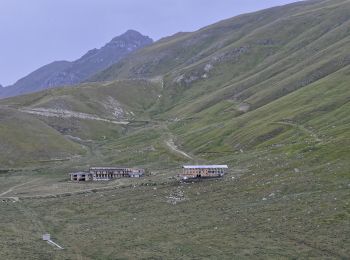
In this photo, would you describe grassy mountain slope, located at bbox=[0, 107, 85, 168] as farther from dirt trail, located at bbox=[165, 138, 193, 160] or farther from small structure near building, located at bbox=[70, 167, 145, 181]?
small structure near building, located at bbox=[70, 167, 145, 181]

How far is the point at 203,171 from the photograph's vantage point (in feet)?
410

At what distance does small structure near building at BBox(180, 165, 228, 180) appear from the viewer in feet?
402

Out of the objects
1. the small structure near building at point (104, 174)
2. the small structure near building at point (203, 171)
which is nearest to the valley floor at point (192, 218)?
the small structure near building at point (203, 171)

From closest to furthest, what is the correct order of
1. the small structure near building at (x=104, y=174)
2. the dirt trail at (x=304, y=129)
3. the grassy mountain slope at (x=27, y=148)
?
the dirt trail at (x=304, y=129), the small structure near building at (x=104, y=174), the grassy mountain slope at (x=27, y=148)

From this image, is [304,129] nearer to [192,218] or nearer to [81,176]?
[81,176]

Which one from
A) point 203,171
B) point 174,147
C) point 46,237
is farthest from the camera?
point 174,147

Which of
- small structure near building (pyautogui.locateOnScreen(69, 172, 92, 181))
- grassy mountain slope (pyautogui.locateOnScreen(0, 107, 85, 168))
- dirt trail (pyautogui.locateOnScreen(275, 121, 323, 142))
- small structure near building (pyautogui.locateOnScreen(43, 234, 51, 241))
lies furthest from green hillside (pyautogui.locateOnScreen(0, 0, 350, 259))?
small structure near building (pyautogui.locateOnScreen(69, 172, 92, 181))

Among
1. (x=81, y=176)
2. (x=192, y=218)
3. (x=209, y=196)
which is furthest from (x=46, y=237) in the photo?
(x=81, y=176)

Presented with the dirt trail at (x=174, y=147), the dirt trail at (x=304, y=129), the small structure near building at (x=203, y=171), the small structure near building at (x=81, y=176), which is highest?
the dirt trail at (x=304, y=129)

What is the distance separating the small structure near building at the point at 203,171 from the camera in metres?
123

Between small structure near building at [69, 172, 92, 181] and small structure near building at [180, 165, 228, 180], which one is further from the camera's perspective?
small structure near building at [69, 172, 92, 181]

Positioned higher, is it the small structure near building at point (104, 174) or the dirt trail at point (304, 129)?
the dirt trail at point (304, 129)

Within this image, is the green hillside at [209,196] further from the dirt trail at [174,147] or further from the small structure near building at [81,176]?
the small structure near building at [81,176]

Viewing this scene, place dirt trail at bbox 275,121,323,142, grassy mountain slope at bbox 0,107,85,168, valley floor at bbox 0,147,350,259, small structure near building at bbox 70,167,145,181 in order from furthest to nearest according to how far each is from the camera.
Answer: grassy mountain slope at bbox 0,107,85,168
small structure near building at bbox 70,167,145,181
dirt trail at bbox 275,121,323,142
valley floor at bbox 0,147,350,259
